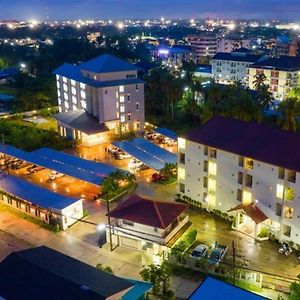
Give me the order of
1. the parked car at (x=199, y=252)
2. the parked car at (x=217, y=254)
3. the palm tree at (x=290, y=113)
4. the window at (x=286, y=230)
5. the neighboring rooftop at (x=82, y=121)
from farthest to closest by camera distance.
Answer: the neighboring rooftop at (x=82, y=121) → the palm tree at (x=290, y=113) → the window at (x=286, y=230) → the parked car at (x=199, y=252) → the parked car at (x=217, y=254)

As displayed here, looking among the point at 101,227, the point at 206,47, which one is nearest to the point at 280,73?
the point at 101,227

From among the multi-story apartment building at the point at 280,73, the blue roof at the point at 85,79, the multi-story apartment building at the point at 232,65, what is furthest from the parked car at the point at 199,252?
the multi-story apartment building at the point at 232,65

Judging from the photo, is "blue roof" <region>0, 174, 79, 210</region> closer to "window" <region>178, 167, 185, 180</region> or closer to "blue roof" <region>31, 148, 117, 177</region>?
"blue roof" <region>31, 148, 117, 177</region>

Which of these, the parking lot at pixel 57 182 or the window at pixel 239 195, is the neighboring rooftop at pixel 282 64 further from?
the window at pixel 239 195

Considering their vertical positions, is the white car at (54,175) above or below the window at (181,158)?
below

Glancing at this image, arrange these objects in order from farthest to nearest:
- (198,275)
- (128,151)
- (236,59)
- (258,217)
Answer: (236,59) → (128,151) → (258,217) → (198,275)

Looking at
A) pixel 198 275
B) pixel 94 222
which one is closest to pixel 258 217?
pixel 198 275

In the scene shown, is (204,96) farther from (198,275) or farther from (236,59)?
(198,275)

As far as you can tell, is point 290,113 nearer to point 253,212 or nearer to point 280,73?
point 253,212
